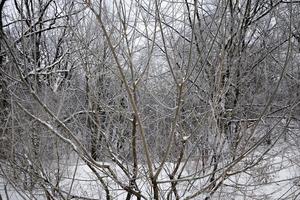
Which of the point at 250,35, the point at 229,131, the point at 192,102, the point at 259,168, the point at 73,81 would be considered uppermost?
the point at 250,35

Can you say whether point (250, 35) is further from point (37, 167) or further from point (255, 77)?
point (37, 167)

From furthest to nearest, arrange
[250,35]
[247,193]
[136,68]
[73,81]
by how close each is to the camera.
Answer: [250,35] < [73,81] < [247,193] < [136,68]

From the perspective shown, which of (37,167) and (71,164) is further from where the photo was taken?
(71,164)

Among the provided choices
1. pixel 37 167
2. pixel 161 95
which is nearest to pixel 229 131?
pixel 161 95

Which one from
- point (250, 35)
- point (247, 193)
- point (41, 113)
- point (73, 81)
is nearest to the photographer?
point (41, 113)

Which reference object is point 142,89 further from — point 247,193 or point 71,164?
point 247,193

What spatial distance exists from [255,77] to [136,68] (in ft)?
5.52

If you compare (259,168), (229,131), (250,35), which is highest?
(250,35)

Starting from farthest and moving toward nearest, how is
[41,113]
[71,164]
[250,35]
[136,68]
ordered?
1. [250,35]
2. [71,164]
3. [136,68]
4. [41,113]

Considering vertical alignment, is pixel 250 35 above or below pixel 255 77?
above

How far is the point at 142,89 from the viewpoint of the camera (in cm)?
363

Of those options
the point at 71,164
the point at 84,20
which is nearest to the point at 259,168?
the point at 71,164

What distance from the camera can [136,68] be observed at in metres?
3.29

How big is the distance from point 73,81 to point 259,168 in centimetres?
290
